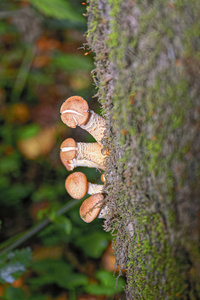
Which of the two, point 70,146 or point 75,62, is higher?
point 75,62

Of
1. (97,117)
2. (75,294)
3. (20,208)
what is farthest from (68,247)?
(97,117)

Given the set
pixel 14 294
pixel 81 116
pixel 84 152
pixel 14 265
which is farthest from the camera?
pixel 14 294

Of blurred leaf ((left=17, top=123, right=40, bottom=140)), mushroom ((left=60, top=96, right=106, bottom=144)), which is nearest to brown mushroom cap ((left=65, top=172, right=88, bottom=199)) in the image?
mushroom ((left=60, top=96, right=106, bottom=144))

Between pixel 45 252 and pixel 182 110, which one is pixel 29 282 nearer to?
pixel 45 252

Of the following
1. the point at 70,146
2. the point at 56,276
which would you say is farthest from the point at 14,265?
the point at 70,146

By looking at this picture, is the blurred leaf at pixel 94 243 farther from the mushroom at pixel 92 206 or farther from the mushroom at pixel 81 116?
the mushroom at pixel 81 116

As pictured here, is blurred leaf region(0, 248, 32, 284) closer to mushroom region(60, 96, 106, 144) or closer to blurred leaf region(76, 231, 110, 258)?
blurred leaf region(76, 231, 110, 258)

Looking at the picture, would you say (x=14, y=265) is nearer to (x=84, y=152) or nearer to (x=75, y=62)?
(x=84, y=152)
